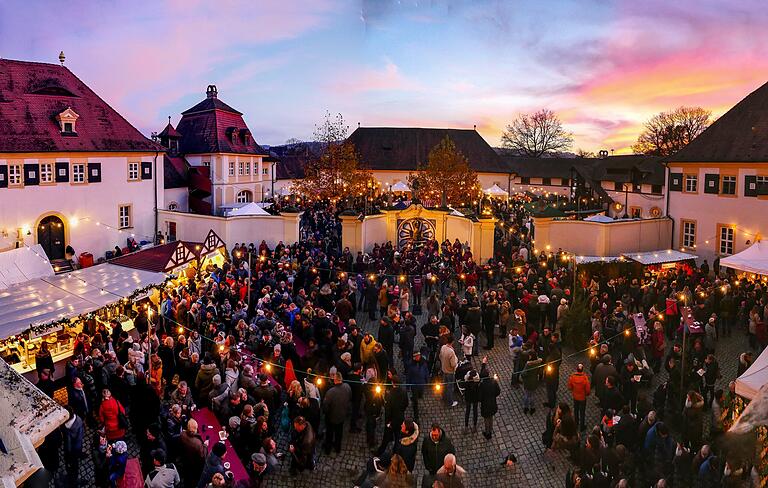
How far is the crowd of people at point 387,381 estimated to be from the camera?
26.7 ft

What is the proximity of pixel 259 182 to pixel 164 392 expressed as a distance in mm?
30727

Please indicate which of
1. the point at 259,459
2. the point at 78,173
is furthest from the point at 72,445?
the point at 78,173

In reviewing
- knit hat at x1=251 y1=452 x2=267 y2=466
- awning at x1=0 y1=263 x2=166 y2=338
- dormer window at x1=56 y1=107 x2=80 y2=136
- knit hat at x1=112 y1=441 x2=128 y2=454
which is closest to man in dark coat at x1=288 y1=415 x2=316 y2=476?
knit hat at x1=251 y1=452 x2=267 y2=466

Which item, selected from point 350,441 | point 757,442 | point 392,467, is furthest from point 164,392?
point 757,442

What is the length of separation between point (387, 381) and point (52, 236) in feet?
64.4

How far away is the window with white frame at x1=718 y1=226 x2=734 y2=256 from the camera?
24.4 meters

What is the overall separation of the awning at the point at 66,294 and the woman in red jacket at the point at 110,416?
11.7 feet

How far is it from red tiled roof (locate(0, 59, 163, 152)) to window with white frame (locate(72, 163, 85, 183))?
29.8 inches

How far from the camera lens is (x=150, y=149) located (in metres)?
27.7

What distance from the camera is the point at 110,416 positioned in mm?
8680

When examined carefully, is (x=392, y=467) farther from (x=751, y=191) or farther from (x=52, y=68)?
(x=52, y=68)

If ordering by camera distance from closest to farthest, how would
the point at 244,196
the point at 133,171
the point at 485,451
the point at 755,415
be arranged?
the point at 755,415
the point at 485,451
the point at 133,171
the point at 244,196

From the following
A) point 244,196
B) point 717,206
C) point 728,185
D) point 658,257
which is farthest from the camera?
point 244,196

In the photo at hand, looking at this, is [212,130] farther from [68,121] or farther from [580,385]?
[580,385]
